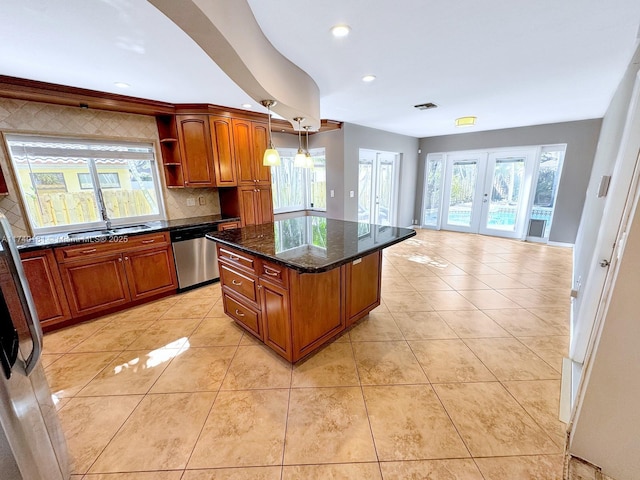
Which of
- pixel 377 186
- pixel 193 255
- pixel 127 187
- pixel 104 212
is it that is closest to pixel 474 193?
pixel 377 186

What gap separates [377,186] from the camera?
19.1ft

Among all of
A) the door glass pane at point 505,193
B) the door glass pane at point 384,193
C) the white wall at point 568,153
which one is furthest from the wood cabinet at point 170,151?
the door glass pane at point 505,193

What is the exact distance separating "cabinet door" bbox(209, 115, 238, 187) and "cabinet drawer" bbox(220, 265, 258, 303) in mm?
1632

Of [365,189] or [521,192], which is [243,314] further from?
[521,192]

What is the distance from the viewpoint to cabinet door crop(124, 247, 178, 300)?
2.84m

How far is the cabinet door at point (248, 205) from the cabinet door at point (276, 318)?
6.79 ft

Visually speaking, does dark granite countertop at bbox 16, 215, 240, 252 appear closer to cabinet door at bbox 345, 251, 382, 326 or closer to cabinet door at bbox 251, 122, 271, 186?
cabinet door at bbox 251, 122, 271, 186

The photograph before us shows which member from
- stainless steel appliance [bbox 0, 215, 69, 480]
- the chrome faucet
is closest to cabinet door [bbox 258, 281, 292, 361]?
stainless steel appliance [bbox 0, 215, 69, 480]

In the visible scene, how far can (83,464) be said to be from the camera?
131cm

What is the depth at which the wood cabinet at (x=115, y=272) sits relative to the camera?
98.7 inches

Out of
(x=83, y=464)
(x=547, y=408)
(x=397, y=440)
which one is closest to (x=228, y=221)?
(x=83, y=464)

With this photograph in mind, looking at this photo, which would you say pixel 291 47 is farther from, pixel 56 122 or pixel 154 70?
pixel 56 122

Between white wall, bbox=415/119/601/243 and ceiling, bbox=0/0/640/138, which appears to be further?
white wall, bbox=415/119/601/243

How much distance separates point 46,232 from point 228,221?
1892 mm
